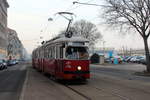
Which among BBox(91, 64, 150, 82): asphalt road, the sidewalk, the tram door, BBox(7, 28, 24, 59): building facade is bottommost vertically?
the sidewalk

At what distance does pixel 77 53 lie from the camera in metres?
16.2

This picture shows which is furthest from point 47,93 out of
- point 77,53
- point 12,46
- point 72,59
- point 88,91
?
point 12,46

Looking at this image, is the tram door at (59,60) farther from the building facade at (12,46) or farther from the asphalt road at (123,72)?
the building facade at (12,46)

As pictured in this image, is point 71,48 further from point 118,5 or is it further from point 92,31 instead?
point 92,31

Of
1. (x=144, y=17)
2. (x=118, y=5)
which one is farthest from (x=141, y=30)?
(x=118, y=5)

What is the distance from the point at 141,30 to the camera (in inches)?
1049

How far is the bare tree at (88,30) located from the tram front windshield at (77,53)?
58.9 m

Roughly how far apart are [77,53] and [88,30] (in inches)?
2352

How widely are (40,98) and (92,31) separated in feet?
217

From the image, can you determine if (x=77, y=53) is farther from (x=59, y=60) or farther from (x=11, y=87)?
(x=11, y=87)

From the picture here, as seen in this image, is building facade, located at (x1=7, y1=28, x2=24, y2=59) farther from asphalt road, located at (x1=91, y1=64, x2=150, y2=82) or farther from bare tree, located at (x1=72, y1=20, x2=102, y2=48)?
asphalt road, located at (x1=91, y1=64, x2=150, y2=82)

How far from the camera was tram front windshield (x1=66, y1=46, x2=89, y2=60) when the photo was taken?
16.0 meters

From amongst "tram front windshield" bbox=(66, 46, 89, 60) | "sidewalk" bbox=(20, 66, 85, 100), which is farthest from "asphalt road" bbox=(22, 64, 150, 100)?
"tram front windshield" bbox=(66, 46, 89, 60)

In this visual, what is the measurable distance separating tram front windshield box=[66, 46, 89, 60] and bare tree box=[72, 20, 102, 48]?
5887 centimetres
